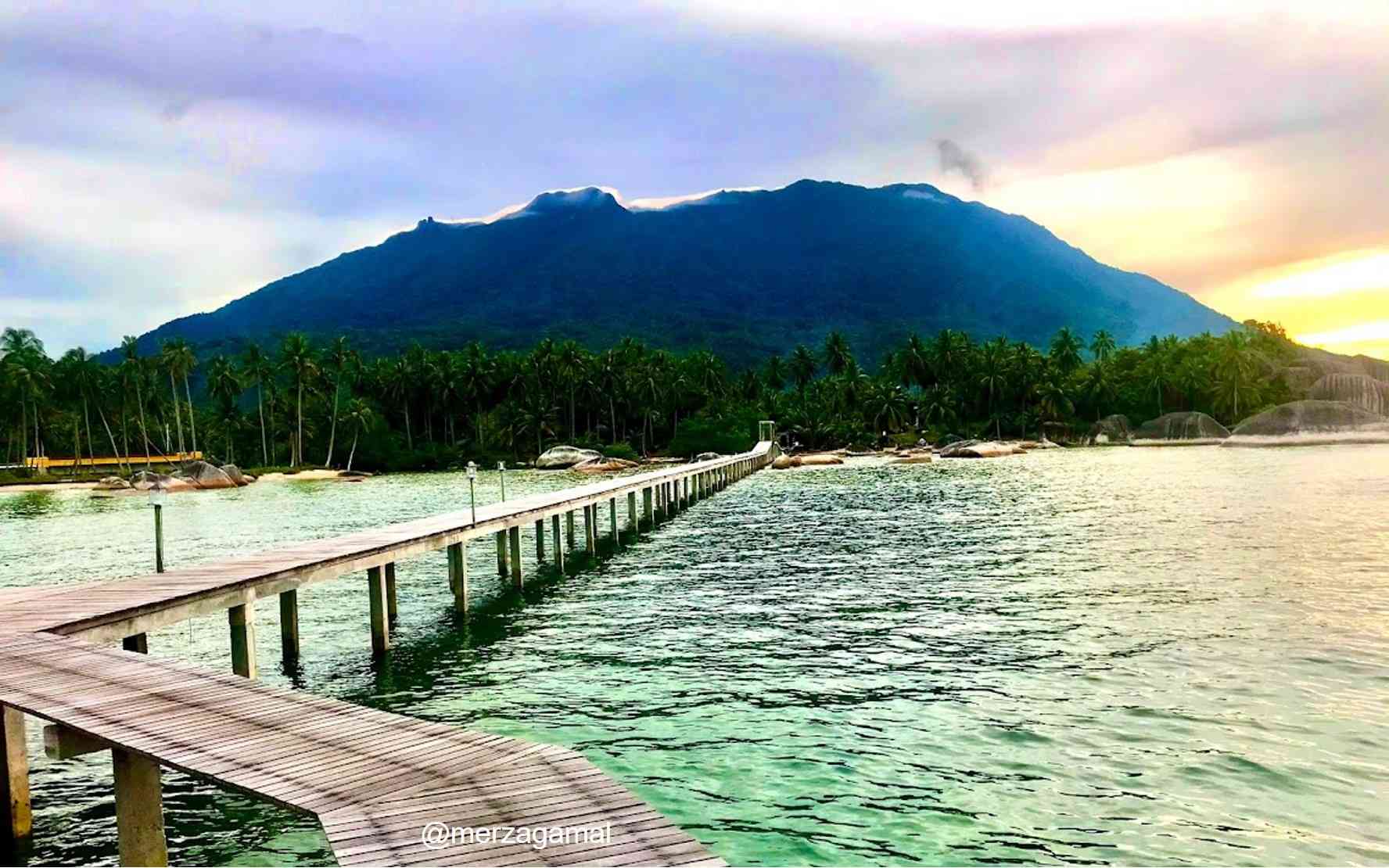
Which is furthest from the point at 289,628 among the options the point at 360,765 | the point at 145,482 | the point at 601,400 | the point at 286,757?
the point at 601,400

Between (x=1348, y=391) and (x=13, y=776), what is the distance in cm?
14646

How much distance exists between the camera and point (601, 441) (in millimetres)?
122188

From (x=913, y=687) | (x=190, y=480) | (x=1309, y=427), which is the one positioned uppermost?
(x=190, y=480)

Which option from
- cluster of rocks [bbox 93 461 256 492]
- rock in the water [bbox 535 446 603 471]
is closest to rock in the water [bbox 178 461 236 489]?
cluster of rocks [bbox 93 461 256 492]

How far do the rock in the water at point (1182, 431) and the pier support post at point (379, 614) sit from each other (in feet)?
369

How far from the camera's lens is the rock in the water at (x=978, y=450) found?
10212 cm

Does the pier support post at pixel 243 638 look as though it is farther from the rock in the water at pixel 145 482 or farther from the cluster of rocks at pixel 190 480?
the cluster of rocks at pixel 190 480

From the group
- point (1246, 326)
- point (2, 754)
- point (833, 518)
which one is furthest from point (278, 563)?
point (1246, 326)

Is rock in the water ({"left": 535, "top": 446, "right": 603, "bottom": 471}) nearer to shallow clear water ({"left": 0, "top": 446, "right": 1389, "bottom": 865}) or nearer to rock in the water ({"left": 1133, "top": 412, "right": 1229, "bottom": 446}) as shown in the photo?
rock in the water ({"left": 1133, "top": 412, "right": 1229, "bottom": 446})

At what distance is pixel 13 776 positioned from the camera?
9.41m

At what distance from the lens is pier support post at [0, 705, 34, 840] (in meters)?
9.34

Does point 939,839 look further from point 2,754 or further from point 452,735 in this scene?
point 2,754

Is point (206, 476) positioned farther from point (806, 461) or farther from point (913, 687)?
point (913, 687)

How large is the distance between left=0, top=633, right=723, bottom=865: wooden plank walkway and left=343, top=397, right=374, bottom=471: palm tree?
10639cm
